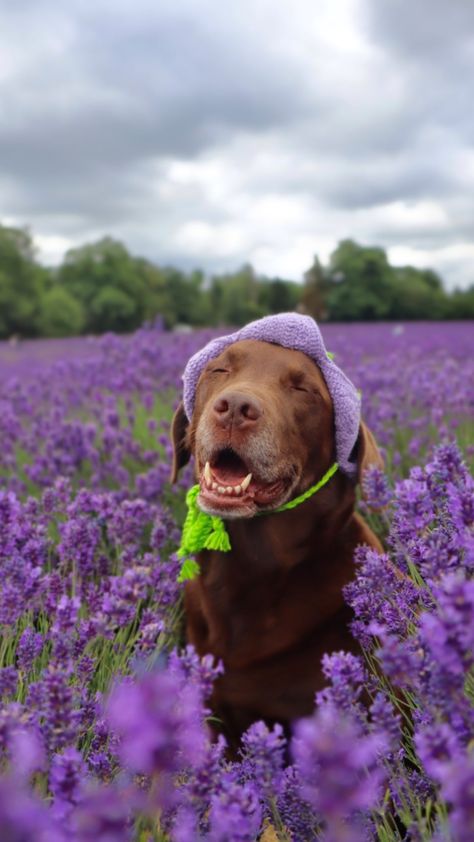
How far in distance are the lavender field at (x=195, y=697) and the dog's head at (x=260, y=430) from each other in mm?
262

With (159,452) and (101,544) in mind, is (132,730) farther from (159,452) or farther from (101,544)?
(159,452)

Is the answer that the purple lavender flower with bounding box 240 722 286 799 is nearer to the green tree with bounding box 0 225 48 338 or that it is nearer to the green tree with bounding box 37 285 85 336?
the green tree with bounding box 0 225 48 338

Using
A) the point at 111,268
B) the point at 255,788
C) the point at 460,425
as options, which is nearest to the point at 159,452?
the point at 460,425

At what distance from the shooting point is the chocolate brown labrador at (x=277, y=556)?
223cm

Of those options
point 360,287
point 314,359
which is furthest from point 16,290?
point 314,359

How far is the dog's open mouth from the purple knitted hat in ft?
1.15

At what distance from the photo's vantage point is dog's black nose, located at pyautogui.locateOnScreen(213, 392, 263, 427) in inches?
82.0

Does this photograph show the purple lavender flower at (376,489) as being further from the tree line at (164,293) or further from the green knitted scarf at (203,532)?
the tree line at (164,293)

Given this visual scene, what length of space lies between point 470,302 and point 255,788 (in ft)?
142

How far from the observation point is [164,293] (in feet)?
167

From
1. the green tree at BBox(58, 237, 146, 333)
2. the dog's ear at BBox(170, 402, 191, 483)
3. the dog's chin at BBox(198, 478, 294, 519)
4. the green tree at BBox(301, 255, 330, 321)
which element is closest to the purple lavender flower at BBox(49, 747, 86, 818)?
the dog's chin at BBox(198, 478, 294, 519)

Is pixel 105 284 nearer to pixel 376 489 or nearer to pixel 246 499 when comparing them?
pixel 246 499

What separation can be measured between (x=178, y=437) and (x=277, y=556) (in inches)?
27.7

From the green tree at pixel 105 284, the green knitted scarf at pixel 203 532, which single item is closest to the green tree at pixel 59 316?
the green tree at pixel 105 284
